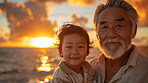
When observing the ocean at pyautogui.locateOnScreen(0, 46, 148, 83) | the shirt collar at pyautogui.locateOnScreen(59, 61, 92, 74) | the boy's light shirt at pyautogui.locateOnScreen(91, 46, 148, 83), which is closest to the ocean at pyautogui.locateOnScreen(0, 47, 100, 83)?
the ocean at pyautogui.locateOnScreen(0, 46, 148, 83)

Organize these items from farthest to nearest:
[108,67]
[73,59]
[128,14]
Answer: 1. [108,67]
2. [128,14]
3. [73,59]

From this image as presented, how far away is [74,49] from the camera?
2256 millimetres

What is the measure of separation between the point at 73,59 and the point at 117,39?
2.60 feet

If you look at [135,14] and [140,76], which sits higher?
[135,14]

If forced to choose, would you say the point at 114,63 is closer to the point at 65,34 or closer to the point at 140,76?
the point at 140,76

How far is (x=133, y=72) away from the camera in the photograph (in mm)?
2117

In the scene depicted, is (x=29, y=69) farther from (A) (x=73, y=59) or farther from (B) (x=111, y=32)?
(B) (x=111, y=32)

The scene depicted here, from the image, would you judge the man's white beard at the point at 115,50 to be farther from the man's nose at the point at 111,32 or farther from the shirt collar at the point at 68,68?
the shirt collar at the point at 68,68

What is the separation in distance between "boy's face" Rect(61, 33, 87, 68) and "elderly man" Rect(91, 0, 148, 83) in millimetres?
436

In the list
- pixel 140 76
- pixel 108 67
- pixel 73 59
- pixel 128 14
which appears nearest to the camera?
pixel 140 76

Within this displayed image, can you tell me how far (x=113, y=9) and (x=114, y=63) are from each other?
0.95 m

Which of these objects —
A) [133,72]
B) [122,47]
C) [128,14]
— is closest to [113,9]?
[128,14]

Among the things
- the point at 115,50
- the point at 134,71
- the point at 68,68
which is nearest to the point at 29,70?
the point at 68,68

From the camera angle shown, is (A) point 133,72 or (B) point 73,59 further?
(B) point 73,59
